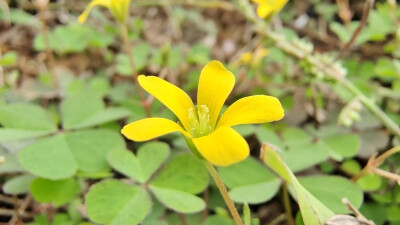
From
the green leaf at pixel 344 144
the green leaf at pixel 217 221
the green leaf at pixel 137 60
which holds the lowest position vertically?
the green leaf at pixel 217 221

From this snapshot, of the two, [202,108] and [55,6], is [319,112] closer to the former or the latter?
[202,108]

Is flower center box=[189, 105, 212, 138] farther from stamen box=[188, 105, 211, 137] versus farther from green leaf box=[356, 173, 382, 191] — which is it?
green leaf box=[356, 173, 382, 191]

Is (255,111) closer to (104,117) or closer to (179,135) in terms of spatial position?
(179,135)

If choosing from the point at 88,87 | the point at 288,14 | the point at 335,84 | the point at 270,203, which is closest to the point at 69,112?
the point at 88,87

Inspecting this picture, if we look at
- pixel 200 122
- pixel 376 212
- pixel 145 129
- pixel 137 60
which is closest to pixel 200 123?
pixel 200 122

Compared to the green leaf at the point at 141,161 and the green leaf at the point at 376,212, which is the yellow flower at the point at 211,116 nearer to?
the green leaf at the point at 141,161

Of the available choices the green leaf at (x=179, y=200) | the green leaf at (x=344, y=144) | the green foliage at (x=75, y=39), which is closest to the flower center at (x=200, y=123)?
the green leaf at (x=179, y=200)

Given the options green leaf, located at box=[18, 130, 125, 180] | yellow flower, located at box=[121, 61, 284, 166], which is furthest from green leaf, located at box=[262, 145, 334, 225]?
green leaf, located at box=[18, 130, 125, 180]
